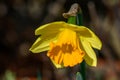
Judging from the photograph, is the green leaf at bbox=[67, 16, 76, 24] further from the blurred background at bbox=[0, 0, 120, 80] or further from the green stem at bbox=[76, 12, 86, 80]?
the blurred background at bbox=[0, 0, 120, 80]

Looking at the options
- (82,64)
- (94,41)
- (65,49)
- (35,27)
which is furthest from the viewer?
(35,27)

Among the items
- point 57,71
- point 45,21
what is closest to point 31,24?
point 45,21

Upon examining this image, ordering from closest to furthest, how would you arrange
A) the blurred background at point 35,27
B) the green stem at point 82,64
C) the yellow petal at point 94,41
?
the green stem at point 82,64 → the yellow petal at point 94,41 → the blurred background at point 35,27

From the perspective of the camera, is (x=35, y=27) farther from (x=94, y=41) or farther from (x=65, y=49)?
(x=94, y=41)

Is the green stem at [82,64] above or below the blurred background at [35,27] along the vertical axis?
above

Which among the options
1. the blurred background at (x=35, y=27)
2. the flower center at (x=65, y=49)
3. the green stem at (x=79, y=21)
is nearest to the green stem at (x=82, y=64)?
the green stem at (x=79, y=21)

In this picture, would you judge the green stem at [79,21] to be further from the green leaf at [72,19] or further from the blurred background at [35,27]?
the blurred background at [35,27]

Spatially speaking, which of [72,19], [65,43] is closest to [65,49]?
[65,43]
